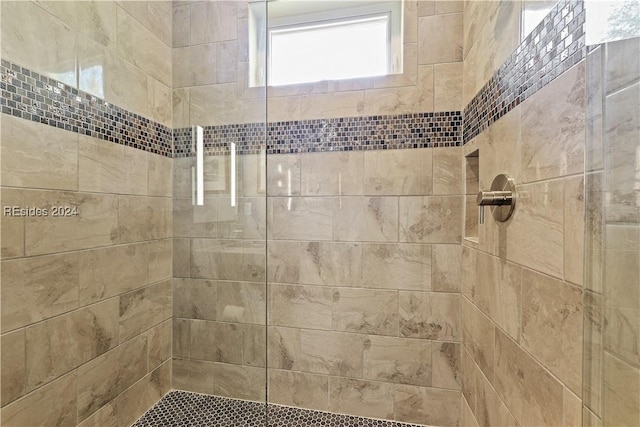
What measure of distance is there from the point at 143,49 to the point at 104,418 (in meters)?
1.78

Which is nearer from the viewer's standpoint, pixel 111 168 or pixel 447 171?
pixel 111 168

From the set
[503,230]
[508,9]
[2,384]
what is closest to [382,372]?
[503,230]

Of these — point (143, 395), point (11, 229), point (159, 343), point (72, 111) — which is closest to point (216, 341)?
point (159, 343)

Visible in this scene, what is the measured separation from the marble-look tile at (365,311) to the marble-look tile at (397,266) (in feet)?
0.19

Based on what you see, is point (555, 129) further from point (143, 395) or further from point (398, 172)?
point (143, 395)

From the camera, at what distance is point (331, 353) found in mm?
1609

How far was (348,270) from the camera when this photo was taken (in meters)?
1.60

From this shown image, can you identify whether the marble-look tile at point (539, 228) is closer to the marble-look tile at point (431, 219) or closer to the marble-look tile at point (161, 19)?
the marble-look tile at point (431, 219)

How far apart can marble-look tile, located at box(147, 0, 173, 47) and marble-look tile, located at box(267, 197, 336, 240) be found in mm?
1091

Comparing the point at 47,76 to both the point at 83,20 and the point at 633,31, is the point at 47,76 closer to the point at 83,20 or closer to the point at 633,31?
the point at 83,20

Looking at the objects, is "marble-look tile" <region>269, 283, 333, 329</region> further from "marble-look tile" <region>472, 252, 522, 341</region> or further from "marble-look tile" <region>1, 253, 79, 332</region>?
"marble-look tile" <region>1, 253, 79, 332</region>

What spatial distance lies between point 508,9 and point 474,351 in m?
1.32

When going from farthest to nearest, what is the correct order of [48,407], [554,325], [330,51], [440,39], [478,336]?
[330,51] → [440,39] → [478,336] → [48,407] → [554,325]

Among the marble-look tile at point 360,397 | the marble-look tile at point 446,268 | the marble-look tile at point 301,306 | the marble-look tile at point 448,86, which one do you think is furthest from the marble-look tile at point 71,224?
the marble-look tile at point 448,86
